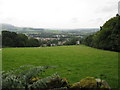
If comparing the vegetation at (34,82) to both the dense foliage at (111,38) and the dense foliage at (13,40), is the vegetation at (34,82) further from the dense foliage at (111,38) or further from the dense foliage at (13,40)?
the dense foliage at (13,40)

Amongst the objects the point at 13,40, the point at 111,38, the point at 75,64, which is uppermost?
the point at 111,38

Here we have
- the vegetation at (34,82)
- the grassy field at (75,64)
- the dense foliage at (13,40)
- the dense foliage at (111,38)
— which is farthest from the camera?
the dense foliage at (13,40)

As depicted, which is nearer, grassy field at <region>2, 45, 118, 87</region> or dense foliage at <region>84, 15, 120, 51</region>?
grassy field at <region>2, 45, 118, 87</region>

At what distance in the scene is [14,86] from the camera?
455 centimetres

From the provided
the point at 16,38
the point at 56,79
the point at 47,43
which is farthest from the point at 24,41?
the point at 56,79

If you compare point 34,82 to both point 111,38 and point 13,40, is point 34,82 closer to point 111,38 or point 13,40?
point 111,38

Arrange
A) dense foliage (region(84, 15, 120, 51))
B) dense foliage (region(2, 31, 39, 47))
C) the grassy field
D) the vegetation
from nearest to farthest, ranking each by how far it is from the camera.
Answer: the vegetation, the grassy field, dense foliage (region(84, 15, 120, 51)), dense foliage (region(2, 31, 39, 47))

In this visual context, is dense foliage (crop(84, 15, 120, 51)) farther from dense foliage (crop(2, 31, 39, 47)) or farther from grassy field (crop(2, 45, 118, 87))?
dense foliage (crop(2, 31, 39, 47))

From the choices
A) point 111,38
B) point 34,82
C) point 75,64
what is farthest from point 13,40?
point 34,82

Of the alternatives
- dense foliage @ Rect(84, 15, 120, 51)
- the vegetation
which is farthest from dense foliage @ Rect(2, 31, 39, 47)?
the vegetation

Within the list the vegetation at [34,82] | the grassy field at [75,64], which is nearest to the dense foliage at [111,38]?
the grassy field at [75,64]

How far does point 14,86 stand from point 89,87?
2.85 meters

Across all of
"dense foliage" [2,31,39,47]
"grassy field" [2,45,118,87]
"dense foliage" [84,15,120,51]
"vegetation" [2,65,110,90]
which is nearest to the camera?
"vegetation" [2,65,110,90]

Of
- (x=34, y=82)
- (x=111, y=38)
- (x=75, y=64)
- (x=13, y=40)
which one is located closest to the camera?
(x=34, y=82)
